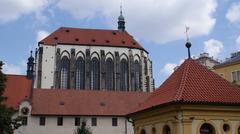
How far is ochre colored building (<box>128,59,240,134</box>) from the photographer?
19.4m

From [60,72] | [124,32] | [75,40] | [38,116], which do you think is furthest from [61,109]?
[124,32]

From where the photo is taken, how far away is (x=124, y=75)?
8425 centimetres

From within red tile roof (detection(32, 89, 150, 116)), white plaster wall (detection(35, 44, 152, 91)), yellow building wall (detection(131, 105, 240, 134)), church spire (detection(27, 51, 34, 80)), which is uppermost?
white plaster wall (detection(35, 44, 152, 91))

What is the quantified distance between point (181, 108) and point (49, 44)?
68414mm

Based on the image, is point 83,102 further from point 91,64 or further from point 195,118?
point 195,118

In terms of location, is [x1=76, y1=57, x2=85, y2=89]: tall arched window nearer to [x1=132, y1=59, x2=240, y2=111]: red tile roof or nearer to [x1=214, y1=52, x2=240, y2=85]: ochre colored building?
[x1=214, y1=52, x2=240, y2=85]: ochre colored building

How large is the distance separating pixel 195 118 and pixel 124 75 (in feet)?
213

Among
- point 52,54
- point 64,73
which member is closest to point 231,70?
point 64,73

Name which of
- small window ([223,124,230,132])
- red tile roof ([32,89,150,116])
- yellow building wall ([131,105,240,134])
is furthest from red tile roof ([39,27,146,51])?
small window ([223,124,230,132])

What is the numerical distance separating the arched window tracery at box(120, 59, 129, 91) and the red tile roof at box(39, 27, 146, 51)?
4.75m

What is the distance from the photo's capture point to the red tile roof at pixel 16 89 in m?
51.2

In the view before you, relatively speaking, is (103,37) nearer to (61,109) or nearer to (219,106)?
(61,109)

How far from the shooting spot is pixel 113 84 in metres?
82.3

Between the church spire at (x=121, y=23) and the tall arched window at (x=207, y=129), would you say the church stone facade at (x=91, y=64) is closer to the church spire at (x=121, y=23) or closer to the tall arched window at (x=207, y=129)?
the church spire at (x=121, y=23)
